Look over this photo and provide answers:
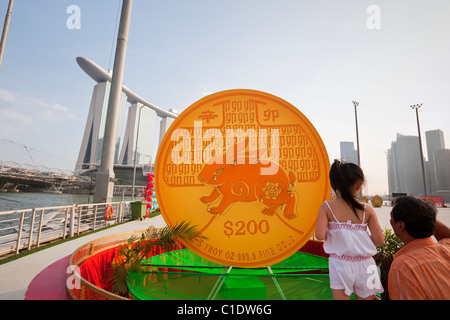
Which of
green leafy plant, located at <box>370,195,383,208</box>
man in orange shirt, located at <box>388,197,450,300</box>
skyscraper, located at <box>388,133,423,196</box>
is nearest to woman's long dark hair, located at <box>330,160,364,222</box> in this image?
man in orange shirt, located at <box>388,197,450,300</box>

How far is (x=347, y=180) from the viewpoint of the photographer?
172cm

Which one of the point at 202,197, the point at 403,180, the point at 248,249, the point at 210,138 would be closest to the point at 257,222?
the point at 248,249

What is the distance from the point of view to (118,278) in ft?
8.34

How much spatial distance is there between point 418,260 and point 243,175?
1939mm

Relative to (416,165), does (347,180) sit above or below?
below

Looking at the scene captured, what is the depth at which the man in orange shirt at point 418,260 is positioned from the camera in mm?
1024

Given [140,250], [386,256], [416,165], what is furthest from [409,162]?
[140,250]

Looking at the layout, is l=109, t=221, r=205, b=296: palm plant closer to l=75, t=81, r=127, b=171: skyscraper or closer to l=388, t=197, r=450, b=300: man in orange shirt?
l=388, t=197, r=450, b=300: man in orange shirt

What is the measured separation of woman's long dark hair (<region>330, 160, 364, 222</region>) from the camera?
1.69 meters

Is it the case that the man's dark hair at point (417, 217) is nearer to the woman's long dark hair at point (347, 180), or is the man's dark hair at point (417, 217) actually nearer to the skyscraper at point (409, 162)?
the woman's long dark hair at point (347, 180)

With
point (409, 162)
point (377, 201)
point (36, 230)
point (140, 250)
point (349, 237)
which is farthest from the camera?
point (409, 162)

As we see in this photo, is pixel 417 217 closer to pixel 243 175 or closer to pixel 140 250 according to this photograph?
pixel 243 175

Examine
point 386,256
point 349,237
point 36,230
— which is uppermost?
point 349,237

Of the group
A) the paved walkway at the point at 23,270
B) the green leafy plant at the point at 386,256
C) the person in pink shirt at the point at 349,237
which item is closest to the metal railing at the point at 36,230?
the paved walkway at the point at 23,270
